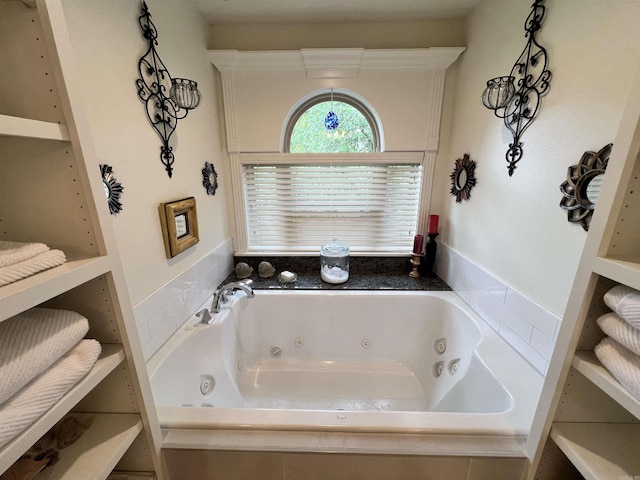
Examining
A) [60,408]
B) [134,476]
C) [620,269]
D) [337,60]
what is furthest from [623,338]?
[337,60]

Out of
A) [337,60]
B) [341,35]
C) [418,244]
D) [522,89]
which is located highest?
[341,35]

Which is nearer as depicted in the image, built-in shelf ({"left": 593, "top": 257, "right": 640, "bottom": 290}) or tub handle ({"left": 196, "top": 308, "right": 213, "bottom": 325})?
built-in shelf ({"left": 593, "top": 257, "right": 640, "bottom": 290})

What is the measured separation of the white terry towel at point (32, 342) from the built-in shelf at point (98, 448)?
290mm

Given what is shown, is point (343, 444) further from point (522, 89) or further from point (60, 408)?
point (522, 89)

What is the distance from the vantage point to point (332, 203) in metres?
1.81

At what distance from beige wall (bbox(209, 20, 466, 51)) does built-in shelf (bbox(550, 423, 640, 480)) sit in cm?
181

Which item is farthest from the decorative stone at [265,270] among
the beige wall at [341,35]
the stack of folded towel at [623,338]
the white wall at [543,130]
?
the stack of folded towel at [623,338]

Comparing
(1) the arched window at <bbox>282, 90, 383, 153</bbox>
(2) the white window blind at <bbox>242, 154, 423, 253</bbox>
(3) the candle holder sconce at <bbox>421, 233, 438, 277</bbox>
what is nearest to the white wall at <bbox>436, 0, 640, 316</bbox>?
(3) the candle holder sconce at <bbox>421, 233, 438, 277</bbox>

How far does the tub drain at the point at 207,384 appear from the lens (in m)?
1.18

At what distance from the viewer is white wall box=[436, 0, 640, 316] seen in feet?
2.32

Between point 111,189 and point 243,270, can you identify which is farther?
point 243,270

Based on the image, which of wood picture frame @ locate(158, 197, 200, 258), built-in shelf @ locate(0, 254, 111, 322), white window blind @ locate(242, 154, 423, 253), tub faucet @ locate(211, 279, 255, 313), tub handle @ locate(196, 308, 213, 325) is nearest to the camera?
built-in shelf @ locate(0, 254, 111, 322)

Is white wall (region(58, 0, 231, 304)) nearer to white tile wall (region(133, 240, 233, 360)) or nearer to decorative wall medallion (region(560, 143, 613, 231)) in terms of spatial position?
white tile wall (region(133, 240, 233, 360))

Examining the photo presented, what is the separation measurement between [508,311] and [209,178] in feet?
5.38
